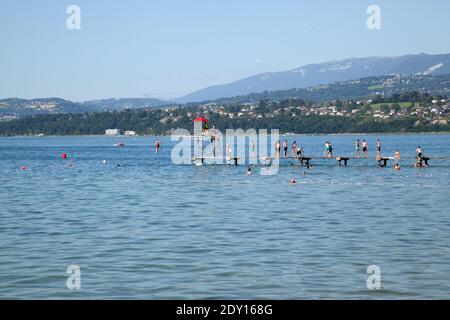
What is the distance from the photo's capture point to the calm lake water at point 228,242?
Result: 2095 centimetres

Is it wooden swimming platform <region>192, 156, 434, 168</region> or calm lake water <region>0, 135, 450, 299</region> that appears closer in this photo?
calm lake water <region>0, 135, 450, 299</region>

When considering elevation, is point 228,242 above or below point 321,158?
above

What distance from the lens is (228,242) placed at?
94.1 ft

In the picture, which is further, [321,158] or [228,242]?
[321,158]

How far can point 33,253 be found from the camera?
2639 cm

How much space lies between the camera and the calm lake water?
20953 millimetres

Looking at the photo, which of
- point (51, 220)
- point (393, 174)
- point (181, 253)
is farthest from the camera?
point (393, 174)

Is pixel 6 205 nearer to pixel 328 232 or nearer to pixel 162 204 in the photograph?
pixel 162 204

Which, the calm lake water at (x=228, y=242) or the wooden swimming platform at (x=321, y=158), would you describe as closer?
the calm lake water at (x=228, y=242)
